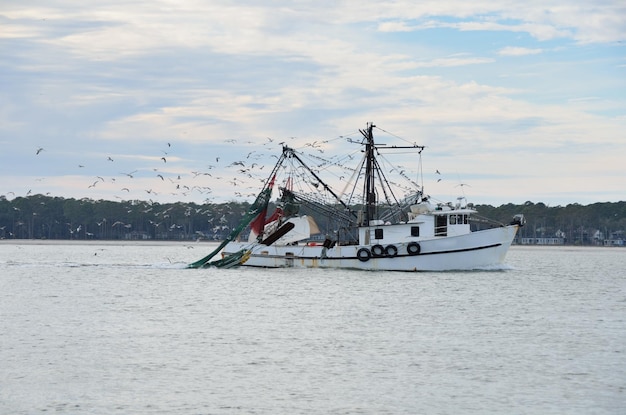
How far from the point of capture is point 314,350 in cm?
3397

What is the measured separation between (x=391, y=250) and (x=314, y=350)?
3410 cm

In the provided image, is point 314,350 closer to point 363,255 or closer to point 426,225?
point 426,225

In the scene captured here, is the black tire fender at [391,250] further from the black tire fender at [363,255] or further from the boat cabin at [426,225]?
the black tire fender at [363,255]

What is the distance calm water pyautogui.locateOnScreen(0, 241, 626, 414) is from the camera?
2556cm

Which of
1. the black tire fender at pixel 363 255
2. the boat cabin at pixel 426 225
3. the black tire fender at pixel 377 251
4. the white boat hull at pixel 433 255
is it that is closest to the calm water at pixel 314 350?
the white boat hull at pixel 433 255

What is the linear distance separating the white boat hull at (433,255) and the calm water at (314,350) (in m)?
4.38

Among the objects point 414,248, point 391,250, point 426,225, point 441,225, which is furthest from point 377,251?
point 441,225

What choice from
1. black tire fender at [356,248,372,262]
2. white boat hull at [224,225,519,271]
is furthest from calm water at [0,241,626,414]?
black tire fender at [356,248,372,262]

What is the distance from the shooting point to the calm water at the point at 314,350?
2556cm

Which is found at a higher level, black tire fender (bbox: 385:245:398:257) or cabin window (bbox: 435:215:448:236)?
cabin window (bbox: 435:215:448:236)

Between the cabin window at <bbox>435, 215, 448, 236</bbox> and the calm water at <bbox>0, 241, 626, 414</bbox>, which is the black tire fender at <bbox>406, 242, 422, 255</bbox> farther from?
the calm water at <bbox>0, 241, 626, 414</bbox>

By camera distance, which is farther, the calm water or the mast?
the mast

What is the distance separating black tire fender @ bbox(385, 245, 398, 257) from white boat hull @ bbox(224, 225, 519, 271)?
173mm

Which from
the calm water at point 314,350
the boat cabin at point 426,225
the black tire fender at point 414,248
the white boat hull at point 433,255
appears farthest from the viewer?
the black tire fender at point 414,248
